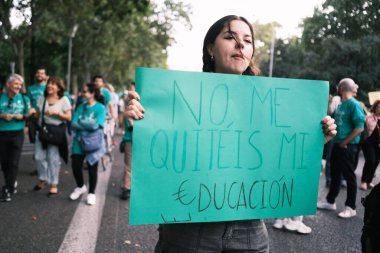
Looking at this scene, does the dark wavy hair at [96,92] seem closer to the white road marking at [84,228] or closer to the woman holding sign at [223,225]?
the white road marking at [84,228]

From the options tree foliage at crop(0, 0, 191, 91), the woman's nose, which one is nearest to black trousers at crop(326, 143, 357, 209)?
the woman's nose

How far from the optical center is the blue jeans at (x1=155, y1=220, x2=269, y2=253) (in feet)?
5.68

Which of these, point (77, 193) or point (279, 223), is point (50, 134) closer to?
point (77, 193)

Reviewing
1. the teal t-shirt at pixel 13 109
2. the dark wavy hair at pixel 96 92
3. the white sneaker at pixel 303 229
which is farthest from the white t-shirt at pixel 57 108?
the white sneaker at pixel 303 229

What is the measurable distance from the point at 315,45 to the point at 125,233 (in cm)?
265

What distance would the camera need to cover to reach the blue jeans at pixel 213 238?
68.1 inches

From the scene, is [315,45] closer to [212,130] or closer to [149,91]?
[212,130]

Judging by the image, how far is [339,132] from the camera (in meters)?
5.28

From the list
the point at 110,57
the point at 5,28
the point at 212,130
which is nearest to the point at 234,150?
the point at 212,130

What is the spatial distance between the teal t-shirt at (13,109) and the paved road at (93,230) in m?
0.97

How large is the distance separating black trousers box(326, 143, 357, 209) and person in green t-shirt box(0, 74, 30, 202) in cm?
442

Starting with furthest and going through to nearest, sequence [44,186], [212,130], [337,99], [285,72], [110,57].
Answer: [285,72], [110,57], [337,99], [44,186], [212,130]

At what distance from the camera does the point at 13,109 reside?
535 centimetres

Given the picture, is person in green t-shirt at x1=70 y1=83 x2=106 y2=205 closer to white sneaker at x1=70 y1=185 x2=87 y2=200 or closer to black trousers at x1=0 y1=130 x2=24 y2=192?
white sneaker at x1=70 y1=185 x2=87 y2=200
